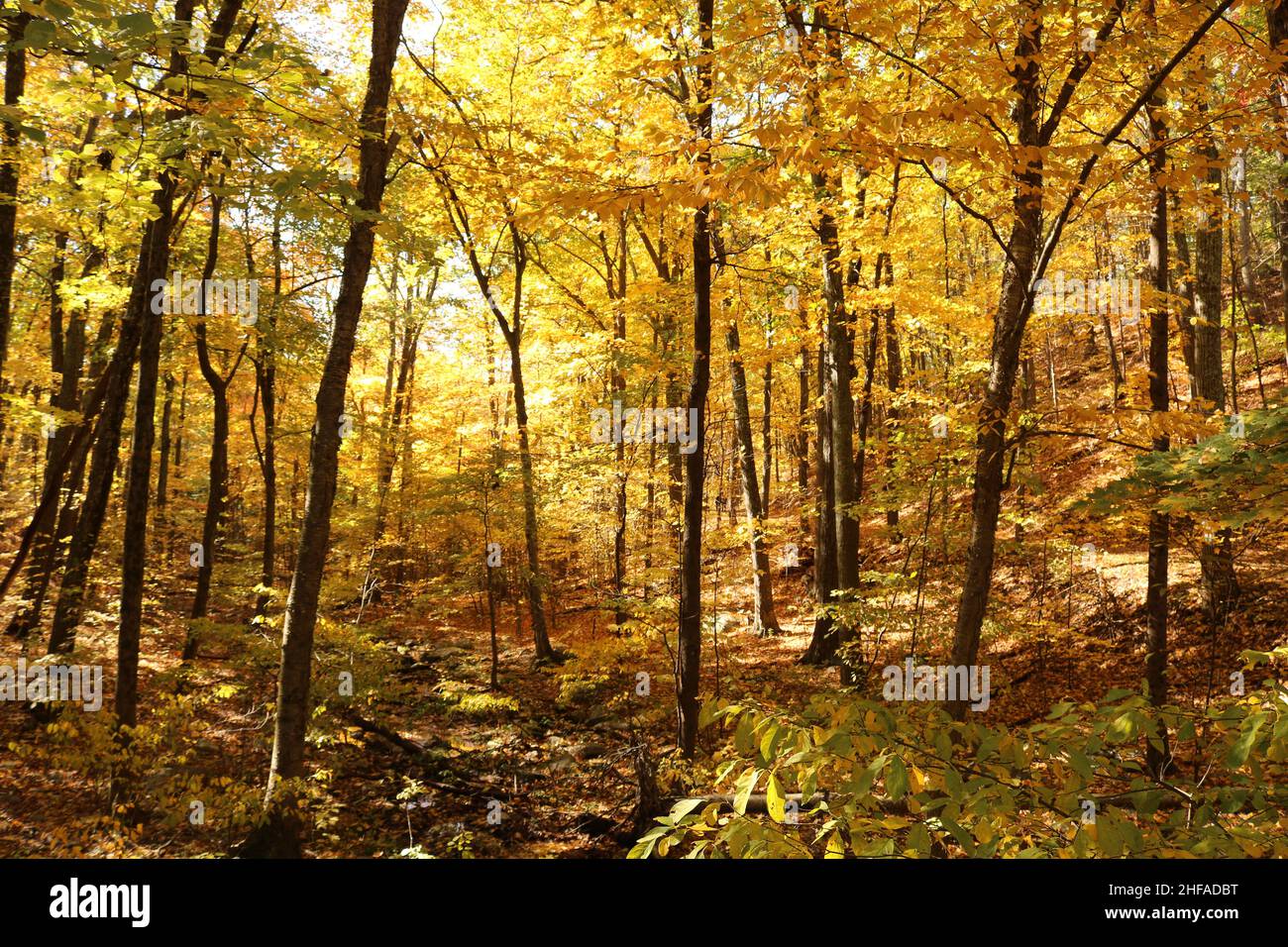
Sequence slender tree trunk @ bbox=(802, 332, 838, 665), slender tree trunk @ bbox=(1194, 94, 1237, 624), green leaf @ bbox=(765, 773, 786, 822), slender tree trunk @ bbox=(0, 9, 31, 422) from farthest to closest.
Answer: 1. slender tree trunk @ bbox=(802, 332, 838, 665)
2. slender tree trunk @ bbox=(1194, 94, 1237, 624)
3. slender tree trunk @ bbox=(0, 9, 31, 422)
4. green leaf @ bbox=(765, 773, 786, 822)

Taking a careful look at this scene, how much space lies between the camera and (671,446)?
46.1 ft

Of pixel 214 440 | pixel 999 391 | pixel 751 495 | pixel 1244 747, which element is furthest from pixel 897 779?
pixel 214 440

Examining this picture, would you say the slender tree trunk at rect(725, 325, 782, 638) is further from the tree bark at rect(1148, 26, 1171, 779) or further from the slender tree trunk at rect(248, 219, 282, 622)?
the slender tree trunk at rect(248, 219, 282, 622)

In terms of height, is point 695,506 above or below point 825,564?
above

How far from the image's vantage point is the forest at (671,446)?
3207 millimetres

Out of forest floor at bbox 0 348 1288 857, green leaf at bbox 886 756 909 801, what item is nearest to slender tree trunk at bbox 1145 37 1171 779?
forest floor at bbox 0 348 1288 857

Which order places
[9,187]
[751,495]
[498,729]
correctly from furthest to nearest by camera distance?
[751,495] < [498,729] < [9,187]

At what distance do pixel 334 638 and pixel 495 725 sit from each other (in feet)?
11.3

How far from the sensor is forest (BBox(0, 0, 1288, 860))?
3.21 meters

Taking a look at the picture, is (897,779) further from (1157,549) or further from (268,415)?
(268,415)

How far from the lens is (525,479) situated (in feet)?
38.1

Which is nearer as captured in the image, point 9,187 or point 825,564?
→ point 9,187
